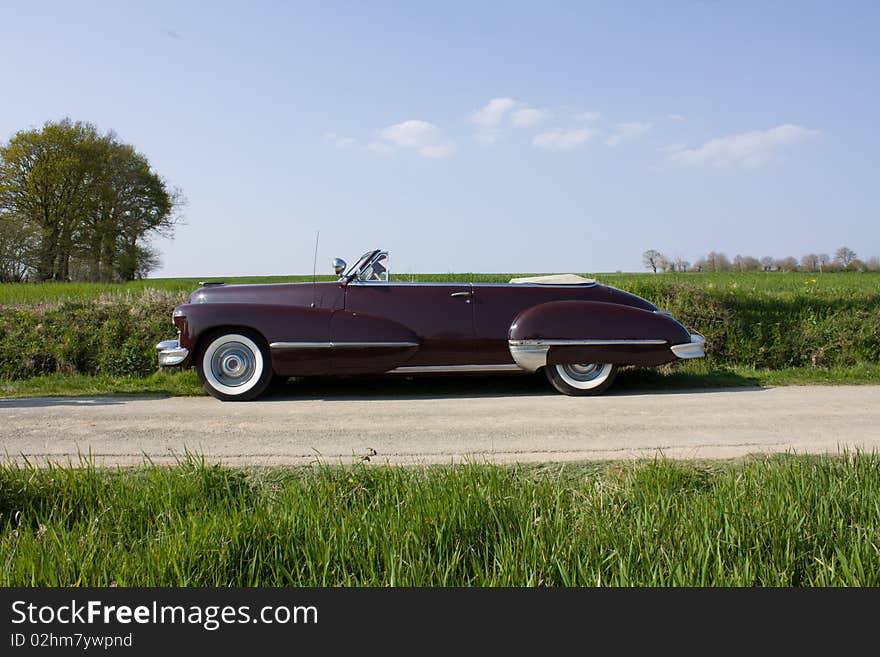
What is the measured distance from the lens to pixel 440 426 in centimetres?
557

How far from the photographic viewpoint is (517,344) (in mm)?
7133

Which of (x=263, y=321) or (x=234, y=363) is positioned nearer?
(x=263, y=321)

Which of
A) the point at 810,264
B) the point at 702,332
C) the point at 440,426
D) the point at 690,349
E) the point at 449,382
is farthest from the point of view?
the point at 810,264

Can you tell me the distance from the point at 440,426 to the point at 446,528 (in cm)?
260

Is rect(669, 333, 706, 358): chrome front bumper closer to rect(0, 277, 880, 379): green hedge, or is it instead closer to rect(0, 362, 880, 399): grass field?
rect(0, 362, 880, 399): grass field

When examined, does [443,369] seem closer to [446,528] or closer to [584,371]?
[584,371]

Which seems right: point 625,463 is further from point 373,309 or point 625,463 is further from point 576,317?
point 373,309

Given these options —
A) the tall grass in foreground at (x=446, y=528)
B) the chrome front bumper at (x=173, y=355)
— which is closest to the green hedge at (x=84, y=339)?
the chrome front bumper at (x=173, y=355)

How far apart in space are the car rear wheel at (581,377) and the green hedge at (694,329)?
2.85m

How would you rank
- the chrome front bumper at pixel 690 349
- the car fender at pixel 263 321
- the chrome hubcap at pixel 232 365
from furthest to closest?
the chrome front bumper at pixel 690 349 < the chrome hubcap at pixel 232 365 < the car fender at pixel 263 321

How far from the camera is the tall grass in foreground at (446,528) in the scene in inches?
105

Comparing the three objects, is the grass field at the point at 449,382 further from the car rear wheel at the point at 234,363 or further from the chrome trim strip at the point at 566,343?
the chrome trim strip at the point at 566,343

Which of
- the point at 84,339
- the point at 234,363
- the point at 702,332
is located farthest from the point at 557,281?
the point at 84,339

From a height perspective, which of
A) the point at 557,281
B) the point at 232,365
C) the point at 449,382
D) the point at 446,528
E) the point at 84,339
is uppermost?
the point at 557,281
